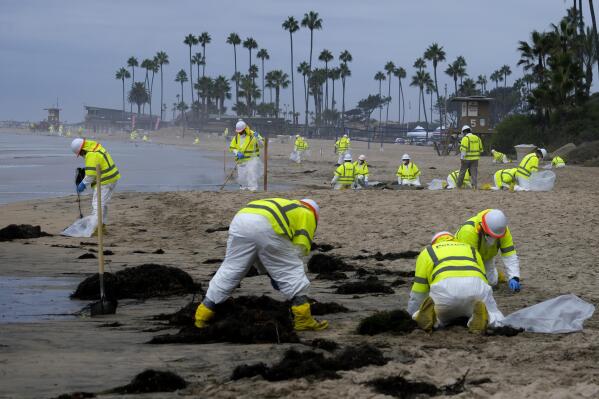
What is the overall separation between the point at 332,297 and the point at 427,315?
2.88 meters

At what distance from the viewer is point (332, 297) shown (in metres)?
10.8

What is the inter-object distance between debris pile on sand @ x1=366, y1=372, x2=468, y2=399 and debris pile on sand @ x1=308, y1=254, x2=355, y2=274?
6.88 meters

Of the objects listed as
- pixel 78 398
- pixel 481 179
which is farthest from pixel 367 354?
pixel 481 179

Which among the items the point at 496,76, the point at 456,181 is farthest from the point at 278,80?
the point at 456,181

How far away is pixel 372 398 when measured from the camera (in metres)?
5.82

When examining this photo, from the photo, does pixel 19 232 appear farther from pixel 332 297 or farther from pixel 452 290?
pixel 452 290

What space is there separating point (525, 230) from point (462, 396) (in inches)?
401

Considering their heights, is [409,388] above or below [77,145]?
below

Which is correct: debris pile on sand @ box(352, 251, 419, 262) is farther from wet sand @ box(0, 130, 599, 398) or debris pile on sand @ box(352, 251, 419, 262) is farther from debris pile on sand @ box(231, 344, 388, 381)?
debris pile on sand @ box(231, 344, 388, 381)

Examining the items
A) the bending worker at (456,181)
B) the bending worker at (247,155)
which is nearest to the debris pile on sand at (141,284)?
the bending worker at (247,155)

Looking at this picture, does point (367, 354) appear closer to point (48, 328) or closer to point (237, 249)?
point (237, 249)

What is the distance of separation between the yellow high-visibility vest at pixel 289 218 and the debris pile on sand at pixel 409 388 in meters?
2.24

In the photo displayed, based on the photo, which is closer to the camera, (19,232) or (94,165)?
(94,165)

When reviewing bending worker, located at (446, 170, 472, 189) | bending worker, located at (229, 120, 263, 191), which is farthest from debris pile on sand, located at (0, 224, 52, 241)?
bending worker, located at (446, 170, 472, 189)
